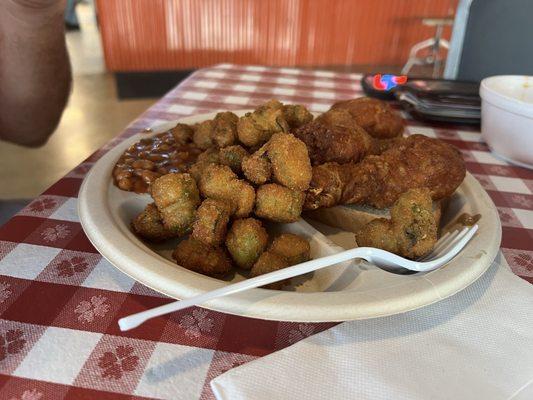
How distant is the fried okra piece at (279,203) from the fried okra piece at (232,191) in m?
0.03

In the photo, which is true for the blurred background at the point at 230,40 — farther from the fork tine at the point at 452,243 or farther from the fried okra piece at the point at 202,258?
the fork tine at the point at 452,243

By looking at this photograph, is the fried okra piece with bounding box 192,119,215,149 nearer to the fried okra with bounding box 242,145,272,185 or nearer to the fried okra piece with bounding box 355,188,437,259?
the fried okra with bounding box 242,145,272,185

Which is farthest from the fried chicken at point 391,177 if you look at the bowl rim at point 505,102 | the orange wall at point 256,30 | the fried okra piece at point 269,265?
the orange wall at point 256,30

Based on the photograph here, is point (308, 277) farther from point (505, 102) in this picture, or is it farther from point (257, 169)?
point (505, 102)

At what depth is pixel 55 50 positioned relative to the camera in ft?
6.96

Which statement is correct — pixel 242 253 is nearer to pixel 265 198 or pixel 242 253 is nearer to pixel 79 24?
pixel 265 198

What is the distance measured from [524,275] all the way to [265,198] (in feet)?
2.22

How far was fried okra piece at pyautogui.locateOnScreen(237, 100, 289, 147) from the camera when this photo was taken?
47.3 inches

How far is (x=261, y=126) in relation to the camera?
120 cm

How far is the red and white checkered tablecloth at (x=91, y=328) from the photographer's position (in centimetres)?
71

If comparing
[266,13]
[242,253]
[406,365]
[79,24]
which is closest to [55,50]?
[242,253]

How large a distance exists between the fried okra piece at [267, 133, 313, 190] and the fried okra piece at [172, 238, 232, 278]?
244 millimetres

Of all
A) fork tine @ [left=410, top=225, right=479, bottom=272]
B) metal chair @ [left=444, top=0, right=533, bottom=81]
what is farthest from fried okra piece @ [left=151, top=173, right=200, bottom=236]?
metal chair @ [left=444, top=0, right=533, bottom=81]

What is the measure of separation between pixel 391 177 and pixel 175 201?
22.9 inches
